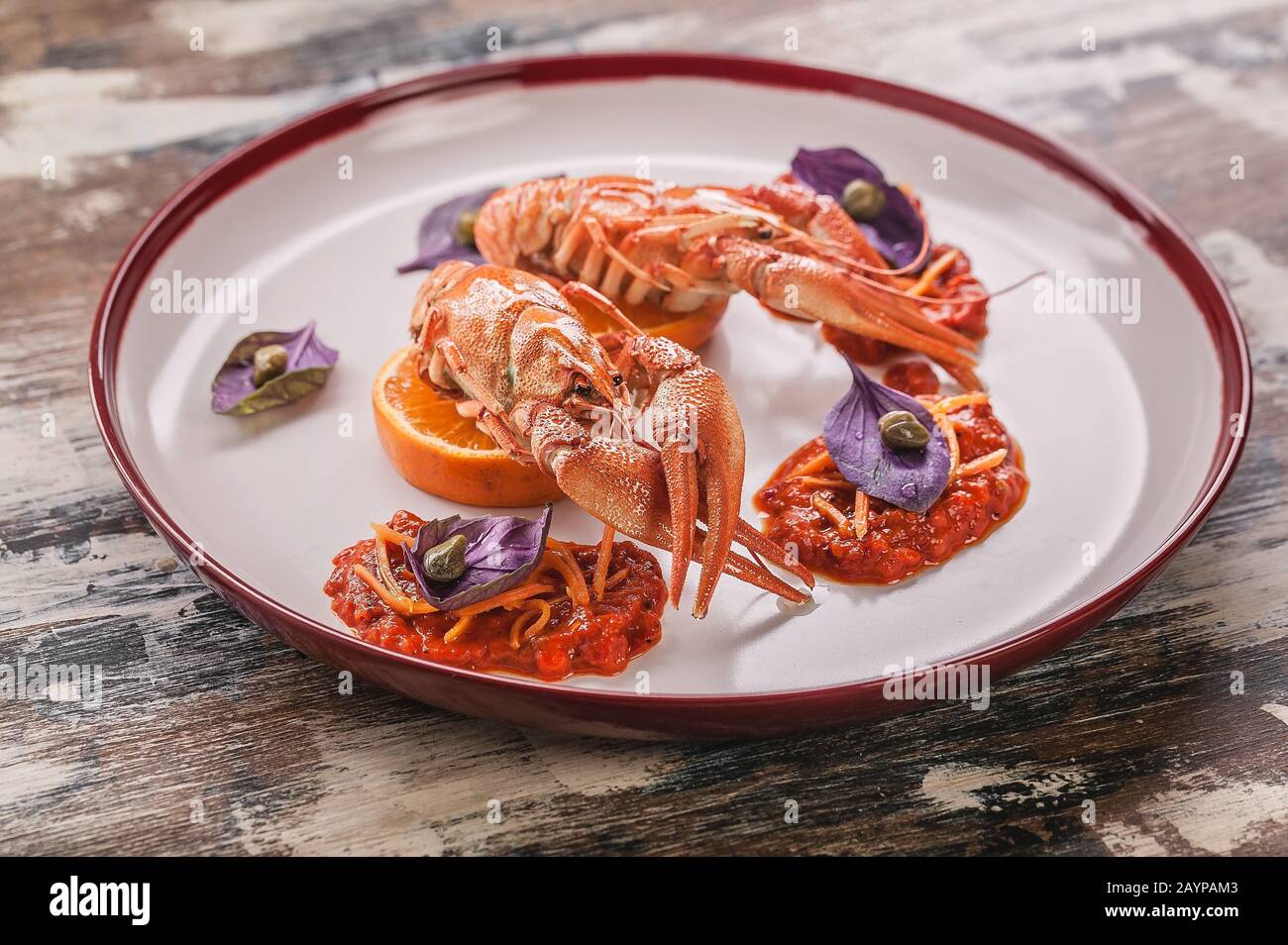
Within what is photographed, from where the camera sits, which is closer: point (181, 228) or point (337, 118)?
point (181, 228)

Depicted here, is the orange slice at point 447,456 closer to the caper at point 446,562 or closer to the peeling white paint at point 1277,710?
the caper at point 446,562

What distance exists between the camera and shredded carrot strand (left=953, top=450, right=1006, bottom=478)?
14.1 ft

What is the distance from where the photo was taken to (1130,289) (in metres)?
5.21

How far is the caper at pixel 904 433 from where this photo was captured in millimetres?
4227

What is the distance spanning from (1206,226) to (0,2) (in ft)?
20.3

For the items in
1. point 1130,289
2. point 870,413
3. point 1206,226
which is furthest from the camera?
point 1206,226

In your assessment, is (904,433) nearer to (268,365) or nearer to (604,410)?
(604,410)

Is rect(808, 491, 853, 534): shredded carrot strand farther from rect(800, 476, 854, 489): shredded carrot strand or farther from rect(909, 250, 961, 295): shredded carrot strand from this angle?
rect(909, 250, 961, 295): shredded carrot strand

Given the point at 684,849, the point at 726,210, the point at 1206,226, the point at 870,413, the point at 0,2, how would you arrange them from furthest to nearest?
the point at 0,2
the point at 1206,226
the point at 726,210
the point at 870,413
the point at 684,849

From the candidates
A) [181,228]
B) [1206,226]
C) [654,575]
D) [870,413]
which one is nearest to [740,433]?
[654,575]

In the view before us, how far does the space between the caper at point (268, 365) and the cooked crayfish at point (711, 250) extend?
34.5 inches

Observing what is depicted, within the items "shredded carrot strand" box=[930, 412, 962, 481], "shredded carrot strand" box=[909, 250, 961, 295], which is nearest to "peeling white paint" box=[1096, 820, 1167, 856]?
"shredded carrot strand" box=[930, 412, 962, 481]

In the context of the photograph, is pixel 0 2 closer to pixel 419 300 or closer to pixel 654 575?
pixel 419 300
